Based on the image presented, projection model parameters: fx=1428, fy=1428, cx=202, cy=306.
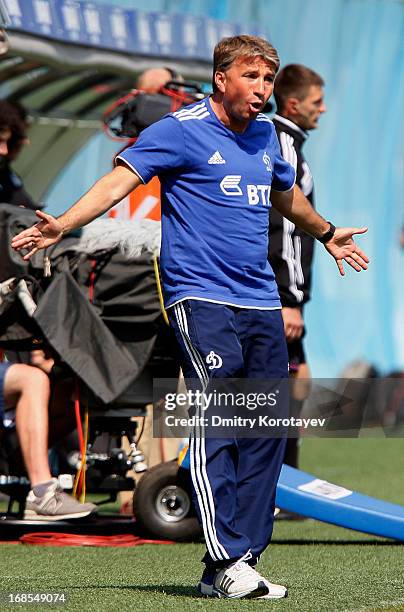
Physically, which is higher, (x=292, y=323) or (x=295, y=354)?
(x=292, y=323)

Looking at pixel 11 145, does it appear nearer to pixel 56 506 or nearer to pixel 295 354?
pixel 295 354

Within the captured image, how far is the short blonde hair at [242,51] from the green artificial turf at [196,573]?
1753 mm

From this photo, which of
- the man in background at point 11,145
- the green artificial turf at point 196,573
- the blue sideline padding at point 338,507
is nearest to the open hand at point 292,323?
the blue sideline padding at point 338,507

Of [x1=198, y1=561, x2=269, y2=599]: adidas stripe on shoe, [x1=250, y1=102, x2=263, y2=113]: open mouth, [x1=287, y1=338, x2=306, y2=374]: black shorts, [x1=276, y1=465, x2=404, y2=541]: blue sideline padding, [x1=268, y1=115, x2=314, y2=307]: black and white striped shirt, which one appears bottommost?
[x1=276, y1=465, x2=404, y2=541]: blue sideline padding

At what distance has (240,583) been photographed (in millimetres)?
4543

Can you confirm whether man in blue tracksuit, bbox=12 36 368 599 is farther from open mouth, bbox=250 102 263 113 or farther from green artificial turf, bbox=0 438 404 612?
green artificial turf, bbox=0 438 404 612

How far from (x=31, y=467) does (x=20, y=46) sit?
5.72 metres

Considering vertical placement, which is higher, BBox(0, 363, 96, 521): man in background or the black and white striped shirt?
the black and white striped shirt

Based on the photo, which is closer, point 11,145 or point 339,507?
point 339,507

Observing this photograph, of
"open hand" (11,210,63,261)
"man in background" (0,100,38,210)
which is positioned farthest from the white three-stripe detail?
"man in background" (0,100,38,210)

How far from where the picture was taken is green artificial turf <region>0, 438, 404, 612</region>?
4445 mm

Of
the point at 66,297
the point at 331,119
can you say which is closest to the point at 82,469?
the point at 66,297

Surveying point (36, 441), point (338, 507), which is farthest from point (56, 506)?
point (338, 507)

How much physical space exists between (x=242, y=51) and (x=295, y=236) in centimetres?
238
